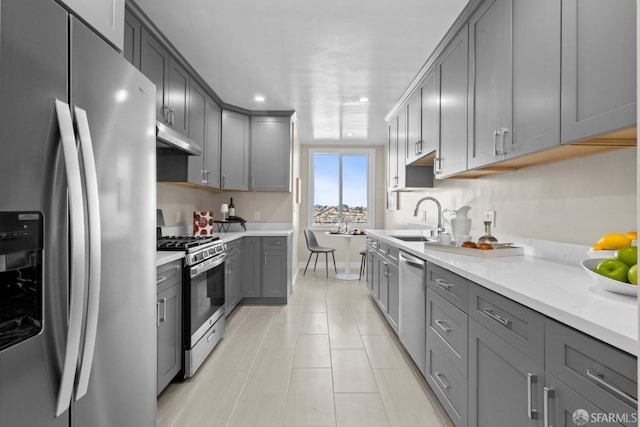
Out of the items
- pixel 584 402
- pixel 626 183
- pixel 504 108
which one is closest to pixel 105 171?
pixel 584 402

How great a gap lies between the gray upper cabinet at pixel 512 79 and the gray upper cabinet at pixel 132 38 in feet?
7.40

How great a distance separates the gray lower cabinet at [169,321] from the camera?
6.82ft

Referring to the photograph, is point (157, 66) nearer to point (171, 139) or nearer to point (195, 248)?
point (171, 139)

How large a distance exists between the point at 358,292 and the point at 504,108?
360 cm

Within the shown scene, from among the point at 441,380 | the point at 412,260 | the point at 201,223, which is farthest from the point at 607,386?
the point at 201,223

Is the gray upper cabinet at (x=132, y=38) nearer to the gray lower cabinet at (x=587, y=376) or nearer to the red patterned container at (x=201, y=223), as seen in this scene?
the red patterned container at (x=201, y=223)

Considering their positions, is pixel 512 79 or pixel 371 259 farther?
pixel 371 259

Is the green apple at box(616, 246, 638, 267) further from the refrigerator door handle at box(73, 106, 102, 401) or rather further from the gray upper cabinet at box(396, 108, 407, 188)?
the gray upper cabinet at box(396, 108, 407, 188)

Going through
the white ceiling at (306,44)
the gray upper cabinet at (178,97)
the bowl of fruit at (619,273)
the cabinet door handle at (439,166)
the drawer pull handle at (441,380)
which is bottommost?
the drawer pull handle at (441,380)

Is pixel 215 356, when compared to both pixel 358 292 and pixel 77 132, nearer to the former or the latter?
pixel 77 132

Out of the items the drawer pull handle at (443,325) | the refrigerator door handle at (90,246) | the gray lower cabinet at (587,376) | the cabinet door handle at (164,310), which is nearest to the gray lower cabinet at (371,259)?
the drawer pull handle at (443,325)

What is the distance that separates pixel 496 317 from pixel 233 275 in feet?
10.1

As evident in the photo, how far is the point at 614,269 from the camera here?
1.13 m

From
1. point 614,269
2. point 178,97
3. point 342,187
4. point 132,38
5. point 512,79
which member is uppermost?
point 132,38
